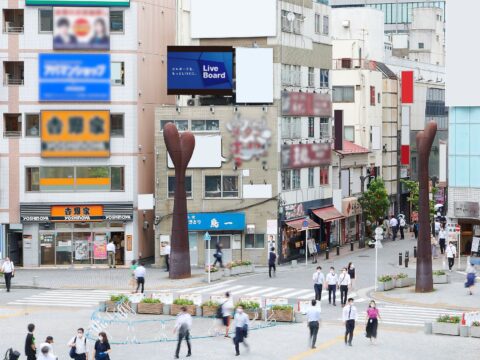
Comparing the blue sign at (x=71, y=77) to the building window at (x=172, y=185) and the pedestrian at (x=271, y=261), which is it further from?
the pedestrian at (x=271, y=261)

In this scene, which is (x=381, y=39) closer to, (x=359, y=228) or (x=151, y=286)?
(x=359, y=228)

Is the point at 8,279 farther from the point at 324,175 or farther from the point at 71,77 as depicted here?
the point at 324,175

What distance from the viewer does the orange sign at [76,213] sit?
7531cm

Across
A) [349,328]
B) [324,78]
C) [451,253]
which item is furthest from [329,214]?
[349,328]

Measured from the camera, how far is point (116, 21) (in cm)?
7588

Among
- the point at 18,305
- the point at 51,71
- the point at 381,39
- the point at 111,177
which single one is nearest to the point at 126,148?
the point at 111,177

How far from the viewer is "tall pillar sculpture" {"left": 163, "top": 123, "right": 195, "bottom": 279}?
219 ft

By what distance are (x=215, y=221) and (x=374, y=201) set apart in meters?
23.7

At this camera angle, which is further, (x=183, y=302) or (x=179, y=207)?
(x=179, y=207)

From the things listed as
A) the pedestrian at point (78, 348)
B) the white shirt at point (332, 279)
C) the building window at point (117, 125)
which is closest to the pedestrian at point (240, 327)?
the pedestrian at point (78, 348)

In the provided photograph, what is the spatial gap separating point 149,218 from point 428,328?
3364 centimetres

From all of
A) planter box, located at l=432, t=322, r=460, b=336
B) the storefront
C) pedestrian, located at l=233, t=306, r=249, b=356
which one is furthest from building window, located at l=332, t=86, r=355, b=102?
pedestrian, located at l=233, t=306, r=249, b=356

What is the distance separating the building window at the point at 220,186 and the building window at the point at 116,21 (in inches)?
432

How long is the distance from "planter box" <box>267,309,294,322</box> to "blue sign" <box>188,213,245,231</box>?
24750 millimetres
